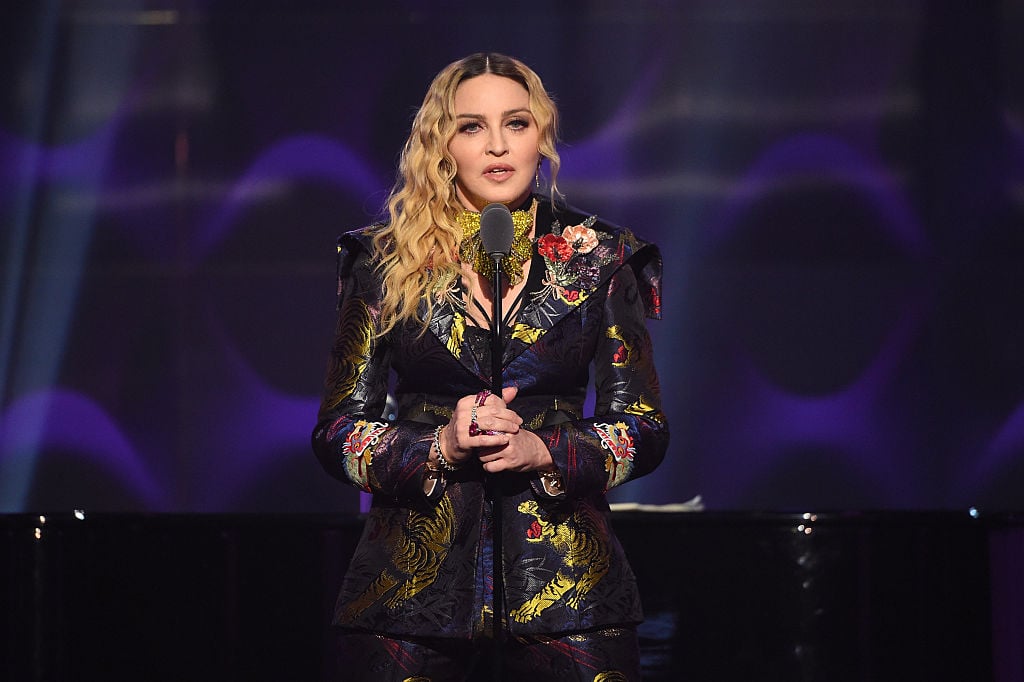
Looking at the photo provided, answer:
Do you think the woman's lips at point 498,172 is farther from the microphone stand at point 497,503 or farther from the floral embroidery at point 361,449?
the floral embroidery at point 361,449

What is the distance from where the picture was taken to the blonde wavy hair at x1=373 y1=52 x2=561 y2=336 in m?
1.85

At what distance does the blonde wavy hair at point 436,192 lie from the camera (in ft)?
6.07

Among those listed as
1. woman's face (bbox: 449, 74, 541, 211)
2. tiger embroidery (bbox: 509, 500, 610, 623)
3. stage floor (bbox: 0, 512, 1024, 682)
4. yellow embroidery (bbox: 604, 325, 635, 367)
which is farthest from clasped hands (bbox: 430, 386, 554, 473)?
stage floor (bbox: 0, 512, 1024, 682)

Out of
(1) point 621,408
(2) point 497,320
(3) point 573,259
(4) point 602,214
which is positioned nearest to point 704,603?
(1) point 621,408

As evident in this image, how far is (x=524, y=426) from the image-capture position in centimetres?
176

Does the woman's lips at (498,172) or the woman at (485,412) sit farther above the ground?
the woman's lips at (498,172)

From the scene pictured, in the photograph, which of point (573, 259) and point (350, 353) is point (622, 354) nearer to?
point (573, 259)

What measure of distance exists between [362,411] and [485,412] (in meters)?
0.30

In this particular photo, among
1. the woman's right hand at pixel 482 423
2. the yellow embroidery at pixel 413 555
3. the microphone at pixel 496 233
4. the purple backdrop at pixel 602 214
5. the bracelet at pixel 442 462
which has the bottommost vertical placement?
the yellow embroidery at pixel 413 555

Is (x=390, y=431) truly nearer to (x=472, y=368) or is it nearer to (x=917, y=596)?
(x=472, y=368)

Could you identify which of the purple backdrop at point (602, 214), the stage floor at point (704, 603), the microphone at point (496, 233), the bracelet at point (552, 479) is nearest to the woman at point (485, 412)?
the bracelet at point (552, 479)

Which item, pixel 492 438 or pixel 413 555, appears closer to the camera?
pixel 492 438

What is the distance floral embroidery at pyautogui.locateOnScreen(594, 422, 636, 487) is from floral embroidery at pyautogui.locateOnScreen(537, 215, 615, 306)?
194 millimetres

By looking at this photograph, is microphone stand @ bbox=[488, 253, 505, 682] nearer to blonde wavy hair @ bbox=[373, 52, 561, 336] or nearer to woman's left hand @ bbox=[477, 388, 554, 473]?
woman's left hand @ bbox=[477, 388, 554, 473]
